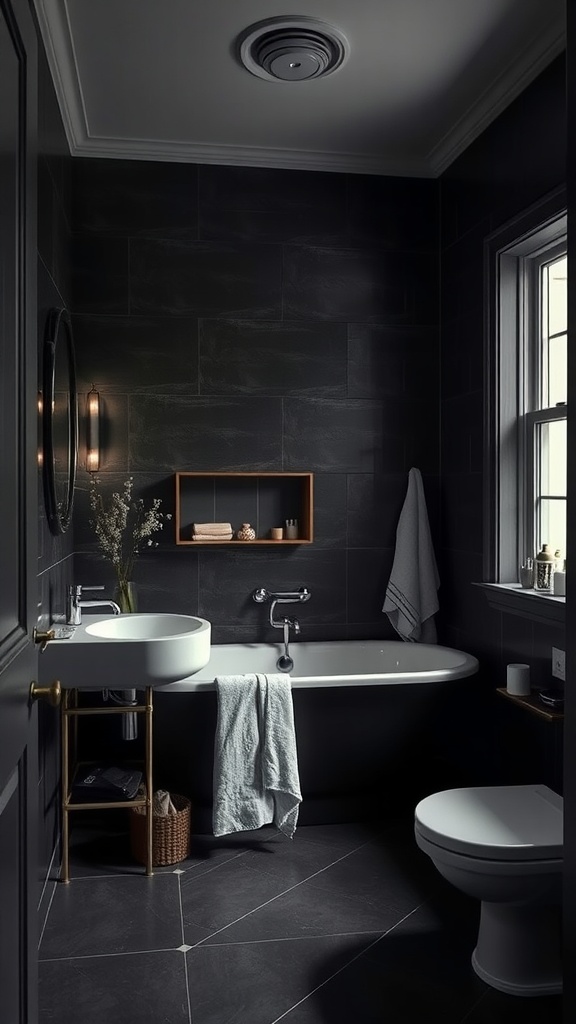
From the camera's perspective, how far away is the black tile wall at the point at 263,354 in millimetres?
3820

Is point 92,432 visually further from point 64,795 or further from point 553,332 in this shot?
point 553,332

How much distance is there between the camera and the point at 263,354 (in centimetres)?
395

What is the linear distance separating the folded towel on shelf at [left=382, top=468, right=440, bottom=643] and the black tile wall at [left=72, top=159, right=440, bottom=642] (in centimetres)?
11

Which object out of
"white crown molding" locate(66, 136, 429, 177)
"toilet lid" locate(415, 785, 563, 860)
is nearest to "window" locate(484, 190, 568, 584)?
"white crown molding" locate(66, 136, 429, 177)

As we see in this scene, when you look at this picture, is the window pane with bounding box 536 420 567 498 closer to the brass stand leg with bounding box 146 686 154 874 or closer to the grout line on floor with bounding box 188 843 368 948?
the grout line on floor with bounding box 188 843 368 948

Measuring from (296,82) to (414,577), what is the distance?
222 centimetres

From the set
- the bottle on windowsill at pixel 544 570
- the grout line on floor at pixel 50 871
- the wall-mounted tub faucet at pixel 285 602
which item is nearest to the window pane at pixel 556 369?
the bottle on windowsill at pixel 544 570

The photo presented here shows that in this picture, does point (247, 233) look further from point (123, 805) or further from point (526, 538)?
point (123, 805)

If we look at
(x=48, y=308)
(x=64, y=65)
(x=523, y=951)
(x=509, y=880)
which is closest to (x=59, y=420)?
(x=48, y=308)

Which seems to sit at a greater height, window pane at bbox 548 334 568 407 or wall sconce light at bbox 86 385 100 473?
window pane at bbox 548 334 568 407

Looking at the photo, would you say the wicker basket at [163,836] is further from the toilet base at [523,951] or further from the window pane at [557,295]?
the window pane at [557,295]

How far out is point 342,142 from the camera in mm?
3771

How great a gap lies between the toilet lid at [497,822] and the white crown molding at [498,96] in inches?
99.7

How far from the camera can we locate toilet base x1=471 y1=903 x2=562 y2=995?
2.28 metres
